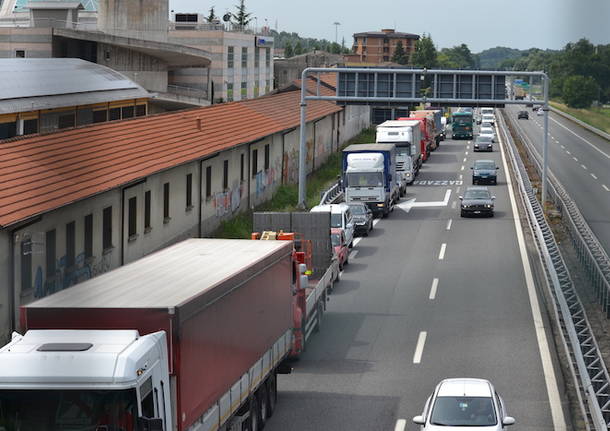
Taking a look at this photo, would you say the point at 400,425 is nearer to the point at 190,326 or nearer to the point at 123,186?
the point at 190,326

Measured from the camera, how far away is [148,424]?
1121 centimetres

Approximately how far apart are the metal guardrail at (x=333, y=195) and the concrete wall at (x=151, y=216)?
3009 millimetres

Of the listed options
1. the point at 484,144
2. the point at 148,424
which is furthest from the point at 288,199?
the point at 484,144

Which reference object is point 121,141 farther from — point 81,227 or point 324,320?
point 324,320

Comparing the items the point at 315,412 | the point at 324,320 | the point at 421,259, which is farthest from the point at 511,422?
Answer: the point at 421,259

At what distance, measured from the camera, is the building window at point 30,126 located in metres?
37.0

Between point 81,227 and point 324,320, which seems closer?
point 81,227

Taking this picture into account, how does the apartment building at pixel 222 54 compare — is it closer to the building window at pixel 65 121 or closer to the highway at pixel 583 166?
the highway at pixel 583 166

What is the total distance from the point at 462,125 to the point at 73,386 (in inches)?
4035

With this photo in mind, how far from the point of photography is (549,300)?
30.1 m

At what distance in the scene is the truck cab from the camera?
10766mm

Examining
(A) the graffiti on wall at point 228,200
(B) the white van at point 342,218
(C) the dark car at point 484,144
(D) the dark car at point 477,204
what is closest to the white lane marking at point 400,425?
(B) the white van at point 342,218

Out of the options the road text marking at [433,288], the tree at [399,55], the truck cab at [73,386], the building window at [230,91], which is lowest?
the road text marking at [433,288]

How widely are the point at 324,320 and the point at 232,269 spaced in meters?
12.6
